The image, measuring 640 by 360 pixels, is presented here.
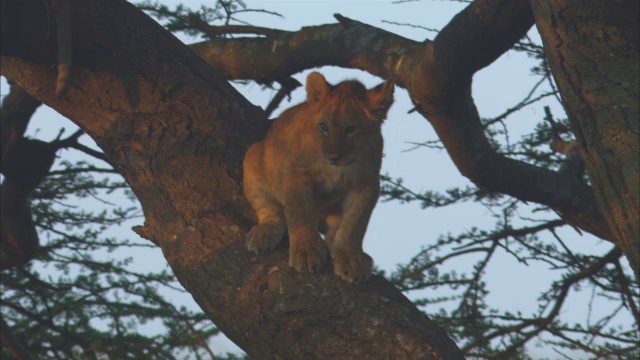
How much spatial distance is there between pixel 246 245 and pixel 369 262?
2.02ft

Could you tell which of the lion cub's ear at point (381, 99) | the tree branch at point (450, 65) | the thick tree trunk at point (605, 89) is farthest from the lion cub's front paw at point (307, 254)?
the thick tree trunk at point (605, 89)

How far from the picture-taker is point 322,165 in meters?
4.64

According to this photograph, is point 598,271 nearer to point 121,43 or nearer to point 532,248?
point 532,248

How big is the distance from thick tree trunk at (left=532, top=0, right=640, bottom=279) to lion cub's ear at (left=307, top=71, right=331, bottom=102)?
6.04ft

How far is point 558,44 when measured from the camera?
3045 mm

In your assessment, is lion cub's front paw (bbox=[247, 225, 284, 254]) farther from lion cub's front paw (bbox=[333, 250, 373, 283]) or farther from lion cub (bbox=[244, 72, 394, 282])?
lion cub's front paw (bbox=[333, 250, 373, 283])

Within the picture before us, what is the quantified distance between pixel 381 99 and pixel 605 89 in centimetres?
199

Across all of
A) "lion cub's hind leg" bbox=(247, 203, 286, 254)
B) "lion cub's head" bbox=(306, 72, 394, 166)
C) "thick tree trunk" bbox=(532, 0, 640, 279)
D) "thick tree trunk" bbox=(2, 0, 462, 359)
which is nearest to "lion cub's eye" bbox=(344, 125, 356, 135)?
"lion cub's head" bbox=(306, 72, 394, 166)

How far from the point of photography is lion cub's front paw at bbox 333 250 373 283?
3654 mm

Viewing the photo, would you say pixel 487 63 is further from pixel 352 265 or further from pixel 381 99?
pixel 352 265

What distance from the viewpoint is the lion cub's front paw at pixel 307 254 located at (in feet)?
12.3

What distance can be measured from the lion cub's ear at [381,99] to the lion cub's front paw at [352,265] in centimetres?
87

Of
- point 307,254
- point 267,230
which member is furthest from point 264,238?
point 307,254

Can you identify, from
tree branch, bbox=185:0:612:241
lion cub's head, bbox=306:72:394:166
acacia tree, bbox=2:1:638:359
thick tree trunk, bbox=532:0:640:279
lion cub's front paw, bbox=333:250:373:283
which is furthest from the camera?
lion cub's head, bbox=306:72:394:166
